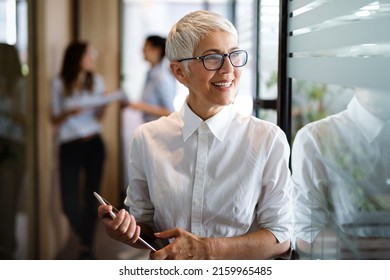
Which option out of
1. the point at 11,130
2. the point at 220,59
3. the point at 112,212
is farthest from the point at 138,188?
the point at 11,130

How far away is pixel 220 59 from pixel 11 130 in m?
1.04

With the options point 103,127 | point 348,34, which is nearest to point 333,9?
point 348,34

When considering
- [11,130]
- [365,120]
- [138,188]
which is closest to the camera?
[365,120]

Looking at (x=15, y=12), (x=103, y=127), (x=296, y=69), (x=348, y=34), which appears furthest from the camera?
(x=103, y=127)

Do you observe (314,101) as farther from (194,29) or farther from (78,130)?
(78,130)

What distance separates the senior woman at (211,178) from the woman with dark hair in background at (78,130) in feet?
4.46

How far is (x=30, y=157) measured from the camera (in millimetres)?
1883

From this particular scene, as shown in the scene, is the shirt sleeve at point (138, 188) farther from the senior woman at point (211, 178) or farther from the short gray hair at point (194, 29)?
the short gray hair at point (194, 29)

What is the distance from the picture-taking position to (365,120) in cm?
69

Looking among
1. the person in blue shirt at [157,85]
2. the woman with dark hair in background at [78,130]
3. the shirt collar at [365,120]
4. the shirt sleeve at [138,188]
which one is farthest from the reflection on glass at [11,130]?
the shirt collar at [365,120]

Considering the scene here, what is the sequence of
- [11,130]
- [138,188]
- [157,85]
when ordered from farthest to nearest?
[157,85] → [11,130] → [138,188]

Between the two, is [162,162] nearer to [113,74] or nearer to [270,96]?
[270,96]

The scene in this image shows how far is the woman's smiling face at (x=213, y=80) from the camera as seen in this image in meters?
0.72
